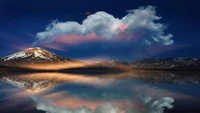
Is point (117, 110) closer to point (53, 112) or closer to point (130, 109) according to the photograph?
point (130, 109)

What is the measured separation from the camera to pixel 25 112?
54.8 ft

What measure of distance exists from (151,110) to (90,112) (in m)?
4.50

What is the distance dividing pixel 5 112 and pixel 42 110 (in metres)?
2.44

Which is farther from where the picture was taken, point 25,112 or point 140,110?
point 140,110

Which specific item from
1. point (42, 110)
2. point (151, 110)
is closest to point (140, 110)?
point (151, 110)

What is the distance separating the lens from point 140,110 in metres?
18.3

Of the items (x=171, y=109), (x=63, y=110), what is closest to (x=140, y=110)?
(x=171, y=109)

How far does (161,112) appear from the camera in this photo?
17375 millimetres

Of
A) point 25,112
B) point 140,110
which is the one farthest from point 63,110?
point 140,110

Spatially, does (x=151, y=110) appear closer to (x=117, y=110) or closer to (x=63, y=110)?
(x=117, y=110)

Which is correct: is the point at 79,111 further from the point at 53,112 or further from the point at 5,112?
the point at 5,112

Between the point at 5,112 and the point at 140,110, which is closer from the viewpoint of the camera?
the point at 5,112

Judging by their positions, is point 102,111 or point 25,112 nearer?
point 25,112

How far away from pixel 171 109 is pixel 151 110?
1.53 metres
